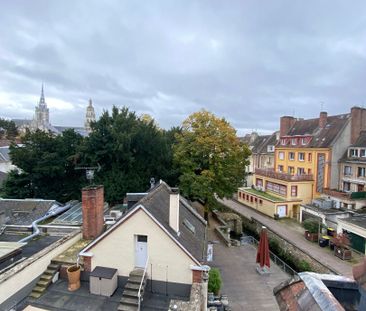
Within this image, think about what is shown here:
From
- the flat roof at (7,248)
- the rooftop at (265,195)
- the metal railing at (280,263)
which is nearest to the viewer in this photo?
the flat roof at (7,248)

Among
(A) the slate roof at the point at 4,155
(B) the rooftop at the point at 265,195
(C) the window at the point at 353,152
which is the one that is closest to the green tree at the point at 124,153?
(B) the rooftop at the point at 265,195

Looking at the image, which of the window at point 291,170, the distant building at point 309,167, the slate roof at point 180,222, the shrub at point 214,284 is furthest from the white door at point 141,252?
the window at point 291,170

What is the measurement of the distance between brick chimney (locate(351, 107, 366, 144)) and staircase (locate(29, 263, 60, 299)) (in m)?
32.3

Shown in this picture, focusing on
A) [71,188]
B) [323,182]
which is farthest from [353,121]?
[71,188]

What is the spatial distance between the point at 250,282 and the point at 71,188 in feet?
58.8

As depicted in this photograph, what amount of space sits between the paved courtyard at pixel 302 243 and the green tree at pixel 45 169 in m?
19.7

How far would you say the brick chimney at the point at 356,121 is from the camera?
1180 inches

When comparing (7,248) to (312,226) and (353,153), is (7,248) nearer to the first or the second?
(312,226)

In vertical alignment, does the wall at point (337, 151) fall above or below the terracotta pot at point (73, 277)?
above

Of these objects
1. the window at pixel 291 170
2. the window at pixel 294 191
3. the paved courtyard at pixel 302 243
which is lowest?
the paved courtyard at pixel 302 243

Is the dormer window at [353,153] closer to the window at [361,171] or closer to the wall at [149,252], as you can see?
the window at [361,171]

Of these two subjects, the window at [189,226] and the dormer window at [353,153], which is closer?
the window at [189,226]

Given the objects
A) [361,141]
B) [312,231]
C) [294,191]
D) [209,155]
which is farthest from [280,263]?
[361,141]

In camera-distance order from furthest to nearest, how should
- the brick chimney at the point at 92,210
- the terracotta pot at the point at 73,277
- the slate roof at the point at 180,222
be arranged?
the brick chimney at the point at 92,210
the slate roof at the point at 180,222
the terracotta pot at the point at 73,277
